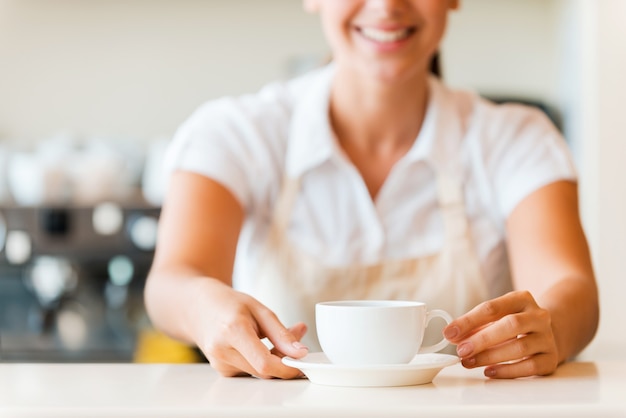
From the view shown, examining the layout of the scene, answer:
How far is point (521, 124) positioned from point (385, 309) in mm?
725

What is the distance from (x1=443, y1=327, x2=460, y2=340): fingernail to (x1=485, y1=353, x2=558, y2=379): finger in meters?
0.04

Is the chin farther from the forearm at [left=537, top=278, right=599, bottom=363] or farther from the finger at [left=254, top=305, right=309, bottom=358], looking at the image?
the finger at [left=254, top=305, right=309, bottom=358]

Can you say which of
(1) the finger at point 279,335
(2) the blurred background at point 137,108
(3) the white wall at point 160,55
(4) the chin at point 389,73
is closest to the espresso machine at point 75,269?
(2) the blurred background at point 137,108

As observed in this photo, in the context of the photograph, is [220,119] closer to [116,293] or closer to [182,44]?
[116,293]

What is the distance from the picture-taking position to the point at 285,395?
2.32ft

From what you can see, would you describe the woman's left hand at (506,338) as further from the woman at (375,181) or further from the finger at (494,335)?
the woman at (375,181)

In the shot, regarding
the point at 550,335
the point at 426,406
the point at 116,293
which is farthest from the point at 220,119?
the point at 116,293

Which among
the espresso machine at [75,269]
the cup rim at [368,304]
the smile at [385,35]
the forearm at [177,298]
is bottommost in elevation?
the espresso machine at [75,269]

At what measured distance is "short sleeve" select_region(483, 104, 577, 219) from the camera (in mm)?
1318

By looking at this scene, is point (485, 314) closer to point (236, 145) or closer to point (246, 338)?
point (246, 338)

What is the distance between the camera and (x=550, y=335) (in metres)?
0.88

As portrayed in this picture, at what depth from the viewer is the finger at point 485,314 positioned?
81 cm

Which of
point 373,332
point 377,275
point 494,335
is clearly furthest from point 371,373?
point 377,275

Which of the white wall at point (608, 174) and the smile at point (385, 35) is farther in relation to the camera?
the white wall at point (608, 174)
